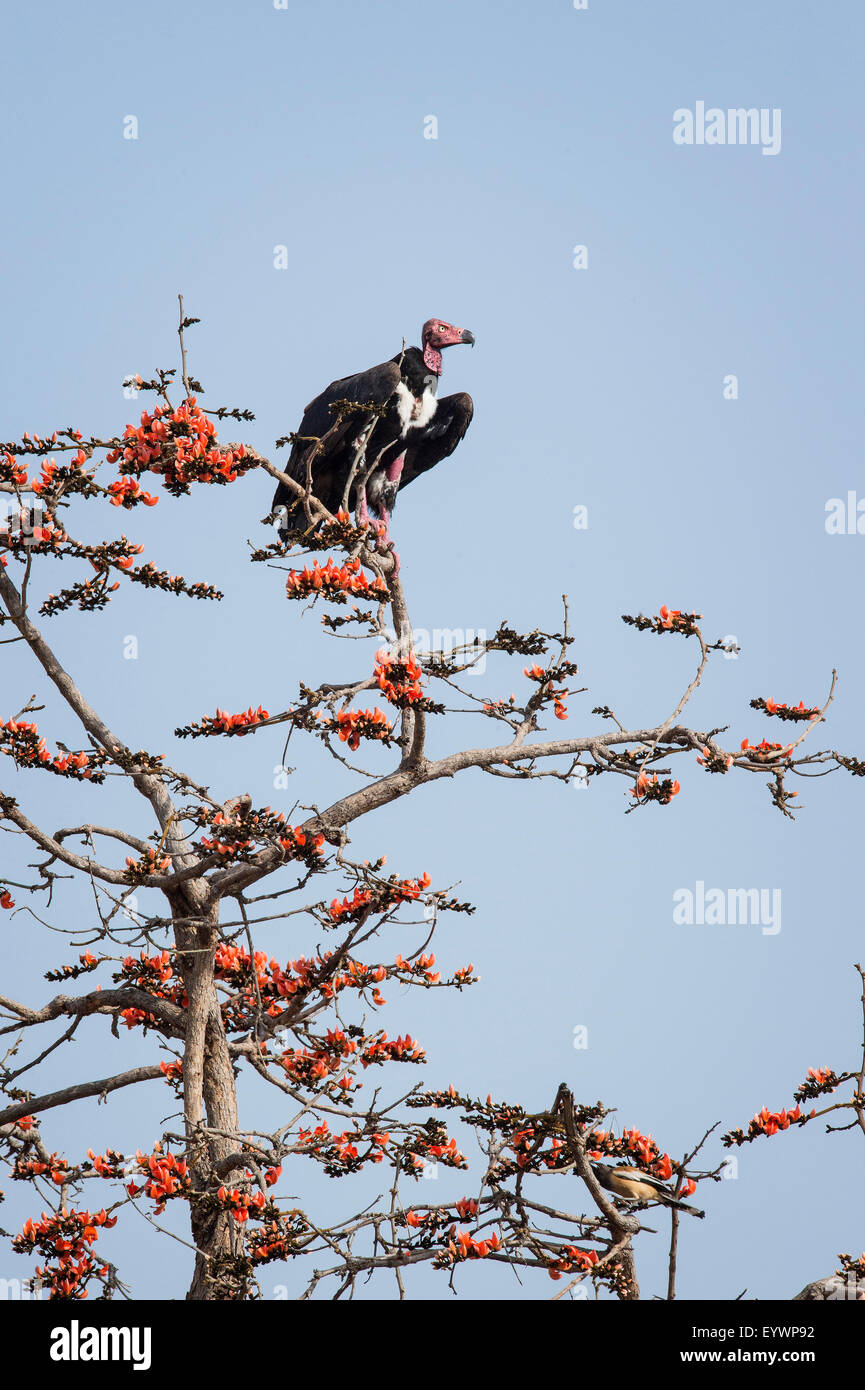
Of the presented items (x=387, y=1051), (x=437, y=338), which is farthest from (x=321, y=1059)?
(x=437, y=338)

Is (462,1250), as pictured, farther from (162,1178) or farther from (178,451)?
(178,451)

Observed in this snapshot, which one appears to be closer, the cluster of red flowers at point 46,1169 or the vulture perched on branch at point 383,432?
the cluster of red flowers at point 46,1169

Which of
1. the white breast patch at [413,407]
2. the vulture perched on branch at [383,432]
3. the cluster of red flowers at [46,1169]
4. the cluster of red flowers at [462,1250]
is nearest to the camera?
the cluster of red flowers at [462,1250]

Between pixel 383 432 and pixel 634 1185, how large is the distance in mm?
4701

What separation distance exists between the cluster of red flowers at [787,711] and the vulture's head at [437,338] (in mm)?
3152

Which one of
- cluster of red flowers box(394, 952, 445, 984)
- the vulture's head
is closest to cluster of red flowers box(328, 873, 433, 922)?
cluster of red flowers box(394, 952, 445, 984)

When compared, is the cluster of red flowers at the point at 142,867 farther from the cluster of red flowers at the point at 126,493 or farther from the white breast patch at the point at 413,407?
the white breast patch at the point at 413,407

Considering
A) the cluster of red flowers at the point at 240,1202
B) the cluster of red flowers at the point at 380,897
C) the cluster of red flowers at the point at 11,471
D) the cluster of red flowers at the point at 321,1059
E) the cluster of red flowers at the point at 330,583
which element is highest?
the cluster of red flowers at the point at 11,471

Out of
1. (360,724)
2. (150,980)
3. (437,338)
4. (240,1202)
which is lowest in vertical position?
(240,1202)

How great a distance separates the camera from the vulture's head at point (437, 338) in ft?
29.0

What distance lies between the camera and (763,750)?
23.4ft

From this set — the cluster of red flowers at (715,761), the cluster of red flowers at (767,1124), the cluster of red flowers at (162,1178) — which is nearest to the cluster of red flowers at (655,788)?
the cluster of red flowers at (715,761)
